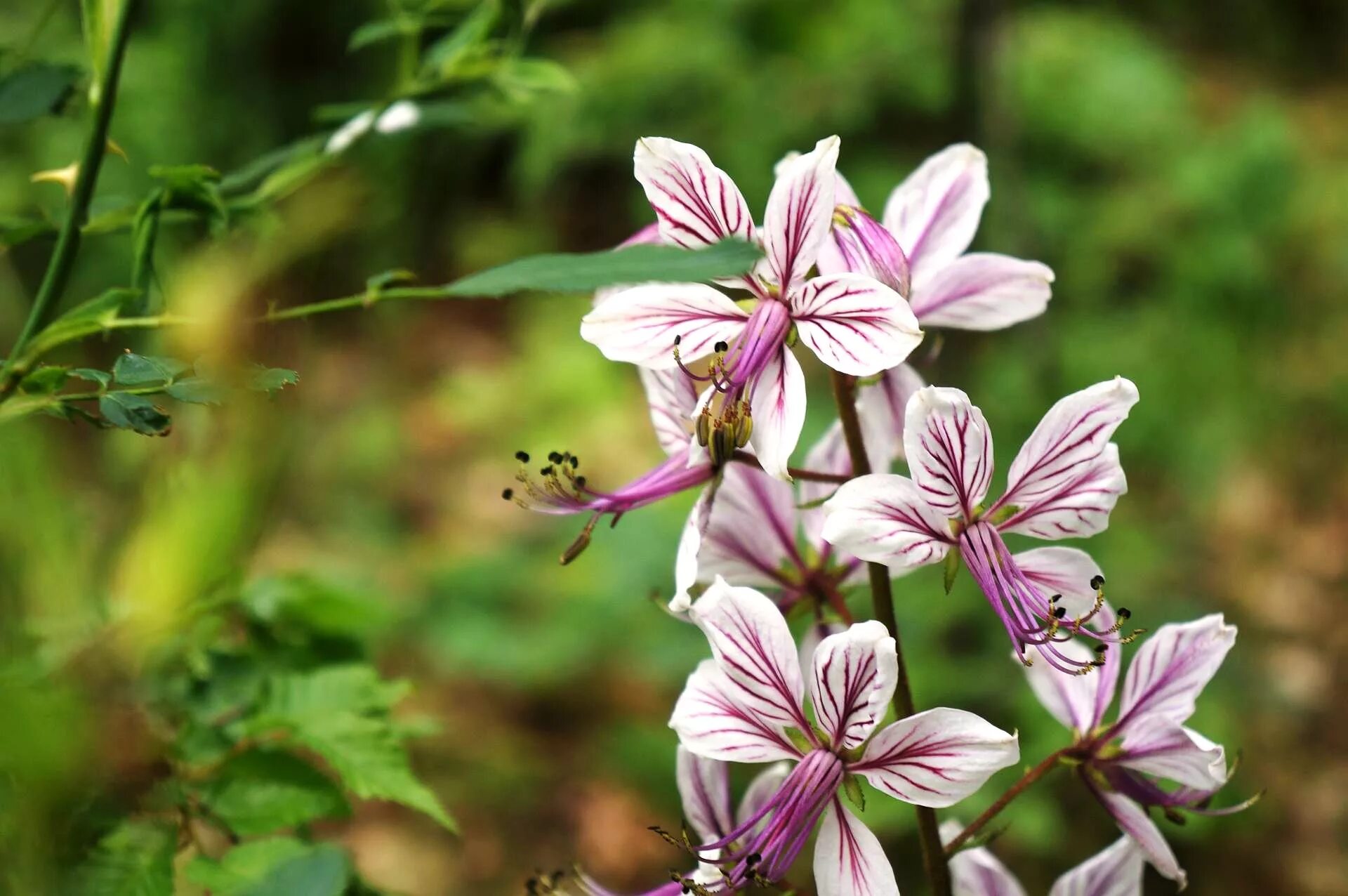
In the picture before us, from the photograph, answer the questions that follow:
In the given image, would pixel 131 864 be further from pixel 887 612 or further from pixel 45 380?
pixel 887 612

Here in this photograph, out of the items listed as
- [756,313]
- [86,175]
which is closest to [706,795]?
[756,313]

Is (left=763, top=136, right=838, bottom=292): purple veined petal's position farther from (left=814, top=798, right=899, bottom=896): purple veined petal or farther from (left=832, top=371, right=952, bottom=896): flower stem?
(left=814, top=798, right=899, bottom=896): purple veined petal

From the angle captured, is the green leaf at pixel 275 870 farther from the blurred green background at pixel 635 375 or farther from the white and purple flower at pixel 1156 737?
the blurred green background at pixel 635 375

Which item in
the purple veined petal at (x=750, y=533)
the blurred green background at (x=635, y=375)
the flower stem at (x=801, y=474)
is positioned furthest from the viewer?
the blurred green background at (x=635, y=375)

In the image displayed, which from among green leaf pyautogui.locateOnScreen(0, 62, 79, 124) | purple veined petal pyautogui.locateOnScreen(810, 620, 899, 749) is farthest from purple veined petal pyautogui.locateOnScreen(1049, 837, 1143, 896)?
green leaf pyautogui.locateOnScreen(0, 62, 79, 124)

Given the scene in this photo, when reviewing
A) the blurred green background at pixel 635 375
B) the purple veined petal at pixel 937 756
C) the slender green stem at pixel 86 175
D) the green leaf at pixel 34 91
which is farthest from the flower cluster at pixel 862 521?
the blurred green background at pixel 635 375

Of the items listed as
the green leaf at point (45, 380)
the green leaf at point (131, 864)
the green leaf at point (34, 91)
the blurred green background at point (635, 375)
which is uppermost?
the green leaf at point (34, 91)
